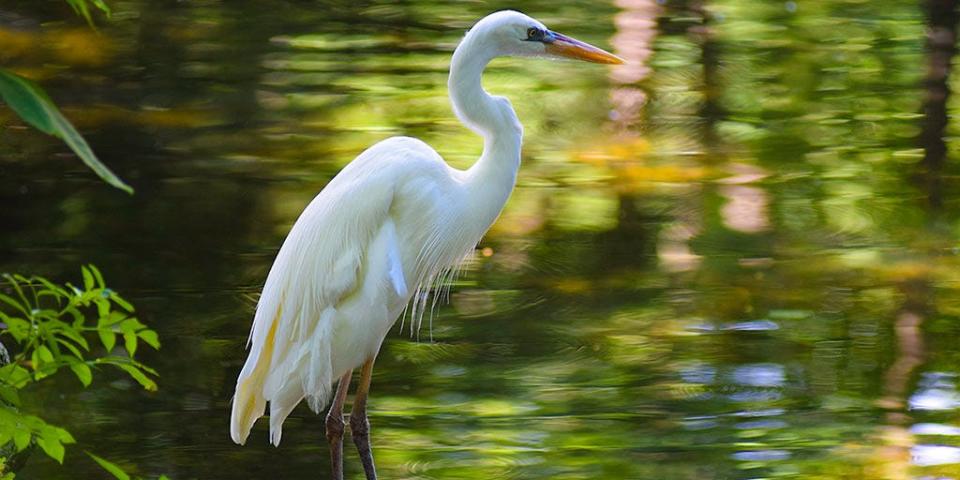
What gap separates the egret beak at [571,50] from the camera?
3756 millimetres

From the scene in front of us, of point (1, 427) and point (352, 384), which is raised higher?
point (1, 427)

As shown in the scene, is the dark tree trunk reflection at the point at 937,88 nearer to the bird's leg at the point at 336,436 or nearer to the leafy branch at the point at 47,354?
the bird's leg at the point at 336,436

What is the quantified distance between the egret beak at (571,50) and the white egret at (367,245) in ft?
0.14

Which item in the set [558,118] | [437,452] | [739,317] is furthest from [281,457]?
[558,118]

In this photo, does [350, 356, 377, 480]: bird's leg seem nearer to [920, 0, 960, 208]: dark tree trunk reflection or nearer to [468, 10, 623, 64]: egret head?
[468, 10, 623, 64]: egret head

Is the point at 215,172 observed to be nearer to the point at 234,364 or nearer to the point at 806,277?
the point at 234,364

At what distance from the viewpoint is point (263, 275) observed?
561 centimetres

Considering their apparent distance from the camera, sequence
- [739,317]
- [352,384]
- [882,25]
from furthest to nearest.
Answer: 1. [882,25]
2. [739,317]
3. [352,384]

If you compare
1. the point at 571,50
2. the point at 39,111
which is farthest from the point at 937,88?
the point at 39,111

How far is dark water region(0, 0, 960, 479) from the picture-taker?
4254 mm

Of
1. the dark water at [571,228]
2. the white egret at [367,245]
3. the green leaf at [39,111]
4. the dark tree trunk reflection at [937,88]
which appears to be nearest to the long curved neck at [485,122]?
the white egret at [367,245]

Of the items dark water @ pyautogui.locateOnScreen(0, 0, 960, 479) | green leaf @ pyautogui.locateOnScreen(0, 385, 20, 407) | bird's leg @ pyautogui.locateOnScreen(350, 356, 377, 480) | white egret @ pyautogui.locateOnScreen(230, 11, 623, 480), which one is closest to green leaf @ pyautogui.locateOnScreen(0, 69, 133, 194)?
green leaf @ pyautogui.locateOnScreen(0, 385, 20, 407)

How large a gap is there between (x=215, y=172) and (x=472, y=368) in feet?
8.27

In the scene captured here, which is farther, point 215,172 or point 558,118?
point 558,118
